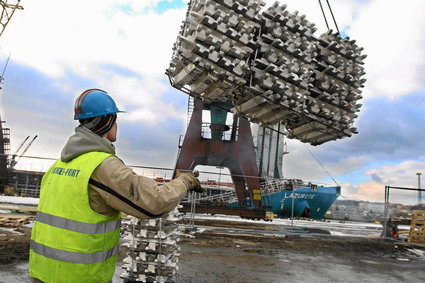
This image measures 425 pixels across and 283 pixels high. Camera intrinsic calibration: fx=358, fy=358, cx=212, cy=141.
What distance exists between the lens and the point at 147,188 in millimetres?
1954

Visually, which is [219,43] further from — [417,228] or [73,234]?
[417,228]

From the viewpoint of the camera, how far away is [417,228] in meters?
12.2

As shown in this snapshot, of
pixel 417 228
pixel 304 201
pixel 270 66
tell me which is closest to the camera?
pixel 270 66

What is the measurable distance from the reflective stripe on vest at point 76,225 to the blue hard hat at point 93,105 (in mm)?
622

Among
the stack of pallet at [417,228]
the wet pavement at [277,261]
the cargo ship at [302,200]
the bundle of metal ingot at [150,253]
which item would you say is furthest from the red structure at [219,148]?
the bundle of metal ingot at [150,253]

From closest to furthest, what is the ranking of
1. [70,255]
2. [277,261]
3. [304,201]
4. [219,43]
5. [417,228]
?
[70,255] → [277,261] → [219,43] → [417,228] → [304,201]

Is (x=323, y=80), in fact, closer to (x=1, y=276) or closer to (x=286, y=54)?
(x=286, y=54)

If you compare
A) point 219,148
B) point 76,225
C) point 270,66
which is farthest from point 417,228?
point 76,225

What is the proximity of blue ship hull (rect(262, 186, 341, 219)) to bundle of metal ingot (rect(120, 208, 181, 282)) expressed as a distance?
20.7 m

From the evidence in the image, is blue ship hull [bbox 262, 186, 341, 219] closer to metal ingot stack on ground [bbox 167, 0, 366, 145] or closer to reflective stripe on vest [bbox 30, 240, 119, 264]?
metal ingot stack on ground [bbox 167, 0, 366, 145]

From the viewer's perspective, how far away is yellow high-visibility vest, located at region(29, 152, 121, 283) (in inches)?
73.9

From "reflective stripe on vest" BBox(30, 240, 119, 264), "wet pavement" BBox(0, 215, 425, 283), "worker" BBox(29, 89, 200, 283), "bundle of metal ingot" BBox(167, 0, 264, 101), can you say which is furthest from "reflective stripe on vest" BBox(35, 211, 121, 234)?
"bundle of metal ingot" BBox(167, 0, 264, 101)

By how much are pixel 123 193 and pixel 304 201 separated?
25.8 metres

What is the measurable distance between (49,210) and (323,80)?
7.55 meters
